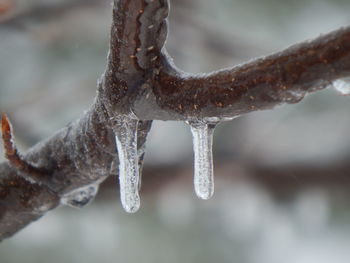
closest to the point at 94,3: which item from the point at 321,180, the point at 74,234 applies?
the point at 74,234

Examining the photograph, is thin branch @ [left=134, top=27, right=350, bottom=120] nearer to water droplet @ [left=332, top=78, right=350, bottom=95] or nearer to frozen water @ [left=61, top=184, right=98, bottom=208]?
water droplet @ [left=332, top=78, right=350, bottom=95]

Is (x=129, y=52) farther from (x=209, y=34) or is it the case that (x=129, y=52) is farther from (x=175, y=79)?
(x=209, y=34)

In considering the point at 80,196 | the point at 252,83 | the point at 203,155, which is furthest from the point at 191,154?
the point at 252,83

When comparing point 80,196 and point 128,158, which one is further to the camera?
point 80,196

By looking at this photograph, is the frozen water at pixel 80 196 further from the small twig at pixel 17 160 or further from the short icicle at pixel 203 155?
the short icicle at pixel 203 155

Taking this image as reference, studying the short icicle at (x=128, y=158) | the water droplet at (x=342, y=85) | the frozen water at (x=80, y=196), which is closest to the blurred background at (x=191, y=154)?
the frozen water at (x=80, y=196)

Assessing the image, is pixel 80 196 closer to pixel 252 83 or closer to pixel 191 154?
pixel 252 83

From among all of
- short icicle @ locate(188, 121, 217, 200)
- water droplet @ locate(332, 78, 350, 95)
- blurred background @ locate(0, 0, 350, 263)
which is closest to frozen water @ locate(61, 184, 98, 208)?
short icicle @ locate(188, 121, 217, 200)
